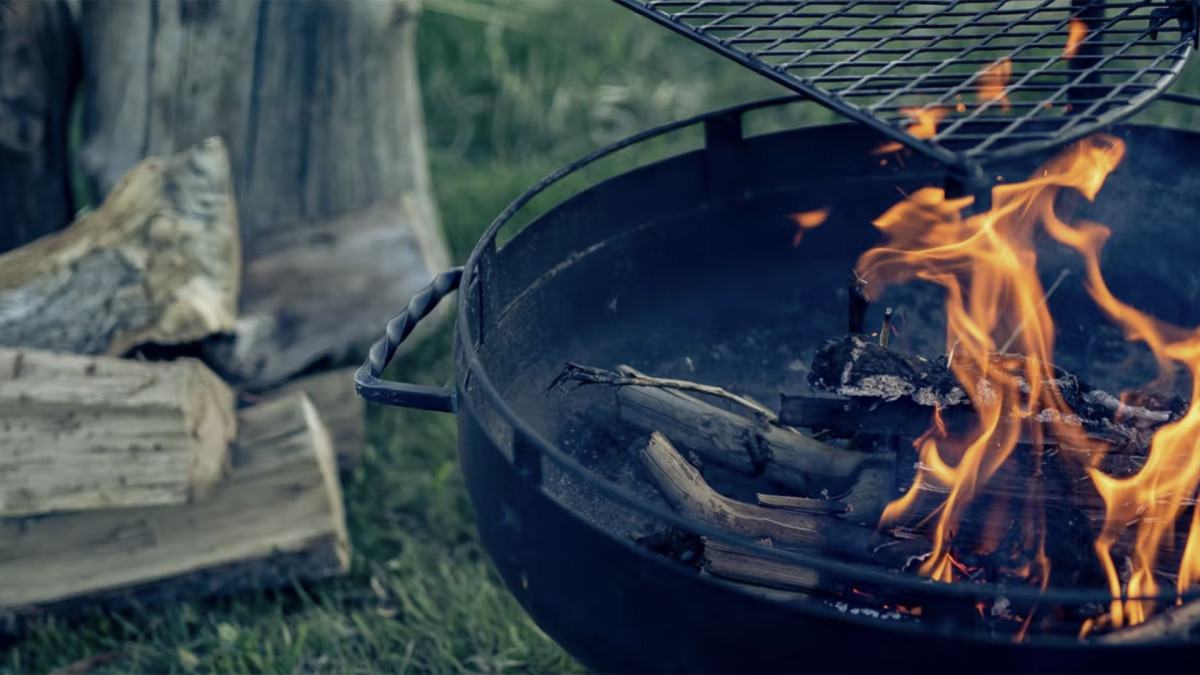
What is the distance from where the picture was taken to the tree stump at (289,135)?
3.01 m

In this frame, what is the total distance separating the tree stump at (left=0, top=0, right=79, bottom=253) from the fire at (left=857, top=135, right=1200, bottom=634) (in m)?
2.00

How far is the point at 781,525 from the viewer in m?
1.80

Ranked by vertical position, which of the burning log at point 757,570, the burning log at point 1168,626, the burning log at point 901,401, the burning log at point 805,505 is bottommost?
the burning log at point 757,570

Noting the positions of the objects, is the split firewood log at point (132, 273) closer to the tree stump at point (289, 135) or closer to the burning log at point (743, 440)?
the tree stump at point (289, 135)

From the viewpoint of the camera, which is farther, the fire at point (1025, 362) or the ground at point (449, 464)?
the ground at point (449, 464)

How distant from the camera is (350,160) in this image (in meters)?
3.25

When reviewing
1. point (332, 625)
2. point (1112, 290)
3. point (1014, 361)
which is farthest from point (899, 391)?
point (332, 625)

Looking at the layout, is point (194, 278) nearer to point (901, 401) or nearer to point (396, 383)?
point (396, 383)

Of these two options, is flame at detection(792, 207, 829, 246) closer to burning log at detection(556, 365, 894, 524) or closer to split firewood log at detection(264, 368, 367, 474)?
burning log at detection(556, 365, 894, 524)

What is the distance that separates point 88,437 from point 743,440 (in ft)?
4.51

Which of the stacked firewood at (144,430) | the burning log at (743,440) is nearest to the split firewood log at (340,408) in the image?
the stacked firewood at (144,430)

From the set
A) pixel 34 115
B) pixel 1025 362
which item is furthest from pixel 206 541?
pixel 1025 362

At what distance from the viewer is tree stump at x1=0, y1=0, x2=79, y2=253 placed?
9.39 feet

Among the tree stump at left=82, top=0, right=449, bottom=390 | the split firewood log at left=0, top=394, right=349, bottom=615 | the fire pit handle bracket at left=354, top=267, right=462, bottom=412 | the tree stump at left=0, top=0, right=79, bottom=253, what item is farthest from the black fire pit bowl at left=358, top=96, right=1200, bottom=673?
the tree stump at left=0, top=0, right=79, bottom=253
